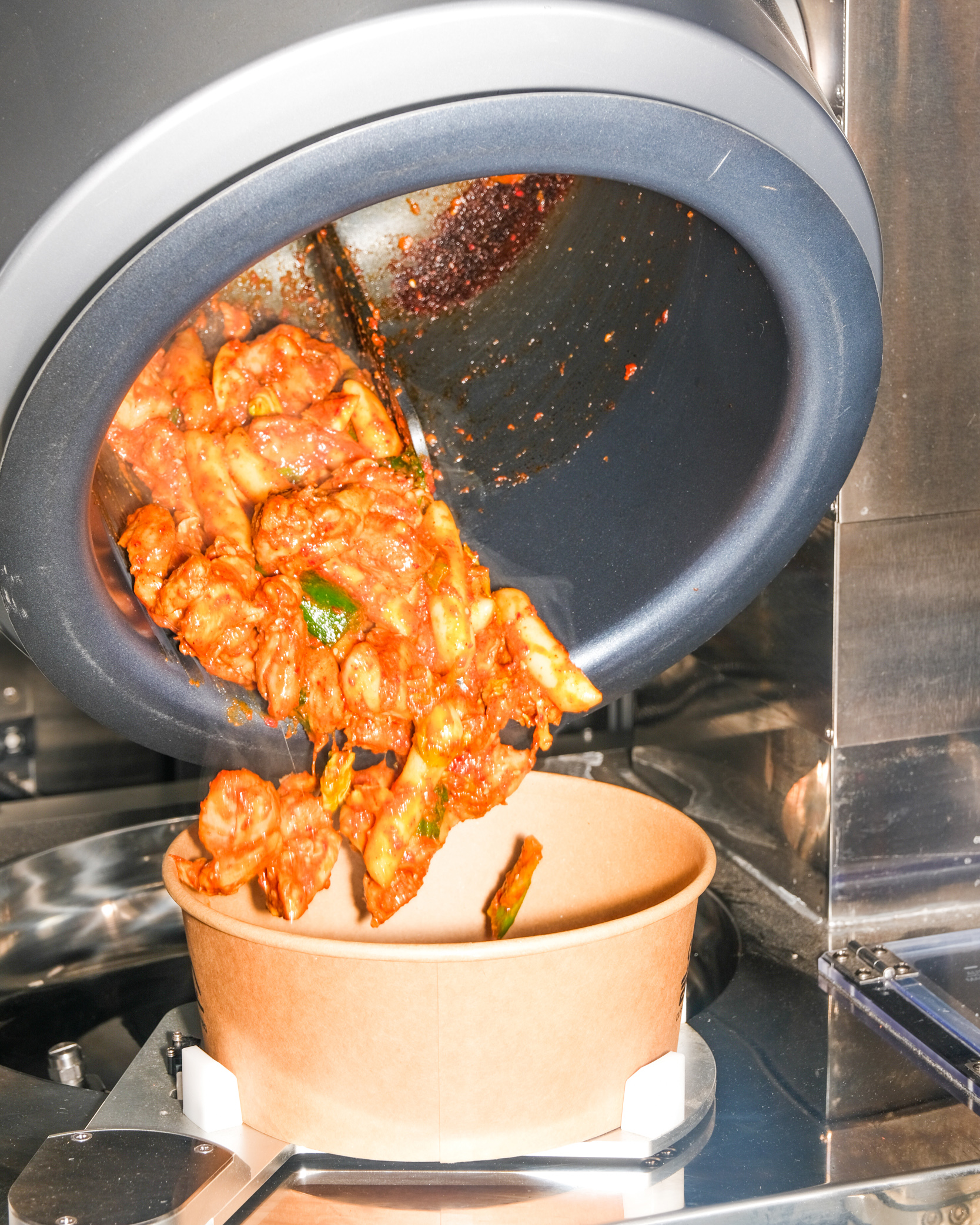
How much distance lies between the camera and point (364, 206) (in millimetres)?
620

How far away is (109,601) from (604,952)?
34cm

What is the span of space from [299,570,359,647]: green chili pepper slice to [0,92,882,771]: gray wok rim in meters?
0.07

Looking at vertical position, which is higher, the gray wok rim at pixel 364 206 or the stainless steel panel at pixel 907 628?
the gray wok rim at pixel 364 206

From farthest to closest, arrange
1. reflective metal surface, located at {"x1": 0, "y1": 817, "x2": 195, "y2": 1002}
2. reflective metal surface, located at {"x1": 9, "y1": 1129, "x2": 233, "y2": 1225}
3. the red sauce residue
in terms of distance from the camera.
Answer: reflective metal surface, located at {"x1": 0, "y1": 817, "x2": 195, "y2": 1002} < the red sauce residue < reflective metal surface, located at {"x1": 9, "y1": 1129, "x2": 233, "y2": 1225}

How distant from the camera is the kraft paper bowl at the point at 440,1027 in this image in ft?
2.48

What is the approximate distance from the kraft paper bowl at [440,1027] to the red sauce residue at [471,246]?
0.43 m

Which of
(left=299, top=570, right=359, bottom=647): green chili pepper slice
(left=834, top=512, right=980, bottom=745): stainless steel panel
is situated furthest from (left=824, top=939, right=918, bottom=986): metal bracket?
(left=299, top=570, right=359, bottom=647): green chili pepper slice

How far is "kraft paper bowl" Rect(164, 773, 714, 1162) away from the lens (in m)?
0.75

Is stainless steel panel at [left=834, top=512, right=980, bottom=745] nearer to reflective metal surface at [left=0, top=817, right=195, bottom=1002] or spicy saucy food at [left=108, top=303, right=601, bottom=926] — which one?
spicy saucy food at [left=108, top=303, right=601, bottom=926]

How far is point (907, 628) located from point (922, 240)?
277mm


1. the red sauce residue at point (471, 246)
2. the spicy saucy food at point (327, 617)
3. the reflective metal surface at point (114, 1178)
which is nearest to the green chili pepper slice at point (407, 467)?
the spicy saucy food at point (327, 617)

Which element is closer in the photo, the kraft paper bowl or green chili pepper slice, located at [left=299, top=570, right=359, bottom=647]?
the kraft paper bowl

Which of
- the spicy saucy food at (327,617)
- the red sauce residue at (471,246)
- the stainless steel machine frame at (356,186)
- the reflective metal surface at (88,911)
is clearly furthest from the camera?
the reflective metal surface at (88,911)

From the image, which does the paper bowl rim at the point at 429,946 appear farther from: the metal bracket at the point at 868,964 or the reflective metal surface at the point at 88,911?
the reflective metal surface at the point at 88,911
